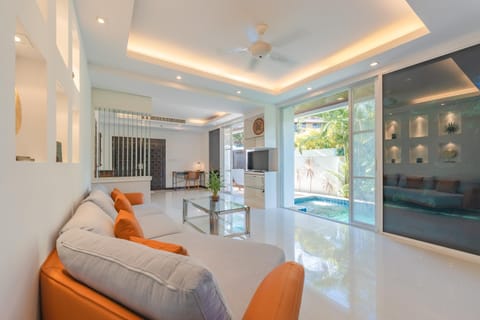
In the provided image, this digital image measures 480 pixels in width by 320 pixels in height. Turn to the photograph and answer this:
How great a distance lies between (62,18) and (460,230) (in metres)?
4.74

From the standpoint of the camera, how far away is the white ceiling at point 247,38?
225 centimetres

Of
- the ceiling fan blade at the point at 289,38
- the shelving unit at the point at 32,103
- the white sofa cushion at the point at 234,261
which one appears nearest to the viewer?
the shelving unit at the point at 32,103

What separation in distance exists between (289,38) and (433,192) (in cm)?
293

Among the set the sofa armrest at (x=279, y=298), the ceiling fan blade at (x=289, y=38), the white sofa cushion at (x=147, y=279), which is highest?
the ceiling fan blade at (x=289, y=38)

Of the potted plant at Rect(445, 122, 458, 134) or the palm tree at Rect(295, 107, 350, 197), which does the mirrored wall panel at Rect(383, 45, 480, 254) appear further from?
the palm tree at Rect(295, 107, 350, 197)

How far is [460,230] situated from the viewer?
2592mm

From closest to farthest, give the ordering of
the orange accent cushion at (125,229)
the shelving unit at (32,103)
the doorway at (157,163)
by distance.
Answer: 1. the shelving unit at (32,103)
2. the orange accent cushion at (125,229)
3. the doorway at (157,163)

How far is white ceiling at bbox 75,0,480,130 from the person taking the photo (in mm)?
2250

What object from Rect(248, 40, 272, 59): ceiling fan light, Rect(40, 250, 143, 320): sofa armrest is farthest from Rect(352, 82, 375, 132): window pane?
Rect(40, 250, 143, 320): sofa armrest

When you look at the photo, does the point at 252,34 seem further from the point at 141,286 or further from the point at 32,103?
the point at 141,286

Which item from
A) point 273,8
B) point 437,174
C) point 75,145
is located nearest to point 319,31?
point 273,8

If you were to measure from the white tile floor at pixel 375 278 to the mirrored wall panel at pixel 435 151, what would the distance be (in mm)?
372

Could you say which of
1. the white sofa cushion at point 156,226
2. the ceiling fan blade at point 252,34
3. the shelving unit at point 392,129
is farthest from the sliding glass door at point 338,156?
the white sofa cushion at point 156,226

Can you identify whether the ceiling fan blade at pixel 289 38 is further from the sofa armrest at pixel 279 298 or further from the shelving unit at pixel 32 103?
the sofa armrest at pixel 279 298
